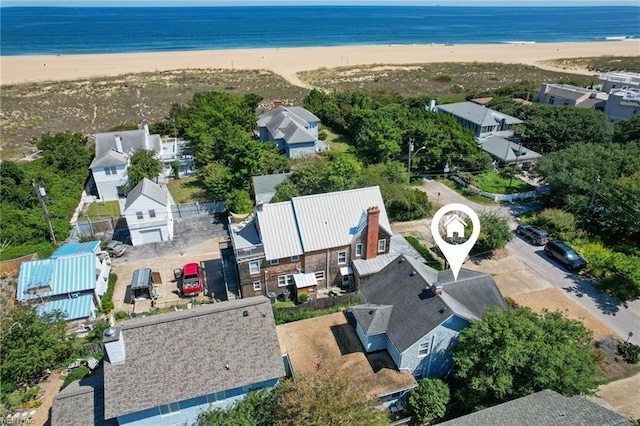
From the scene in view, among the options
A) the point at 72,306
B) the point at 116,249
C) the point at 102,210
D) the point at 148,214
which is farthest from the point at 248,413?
the point at 102,210

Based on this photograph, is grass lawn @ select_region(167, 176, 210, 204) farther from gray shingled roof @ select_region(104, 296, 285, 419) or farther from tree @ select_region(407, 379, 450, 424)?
tree @ select_region(407, 379, 450, 424)

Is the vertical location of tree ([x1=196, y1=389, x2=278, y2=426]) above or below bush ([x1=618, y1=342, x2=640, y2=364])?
above

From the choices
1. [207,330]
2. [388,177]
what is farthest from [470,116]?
[207,330]

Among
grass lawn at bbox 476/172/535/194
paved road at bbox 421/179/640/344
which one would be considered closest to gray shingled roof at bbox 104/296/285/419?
paved road at bbox 421/179/640/344

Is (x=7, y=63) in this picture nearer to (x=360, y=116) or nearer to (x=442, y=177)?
(x=360, y=116)

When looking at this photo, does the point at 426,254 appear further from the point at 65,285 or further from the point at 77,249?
the point at 77,249

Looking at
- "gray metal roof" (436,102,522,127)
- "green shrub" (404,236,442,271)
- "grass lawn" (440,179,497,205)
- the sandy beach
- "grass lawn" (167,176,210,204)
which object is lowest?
"green shrub" (404,236,442,271)
